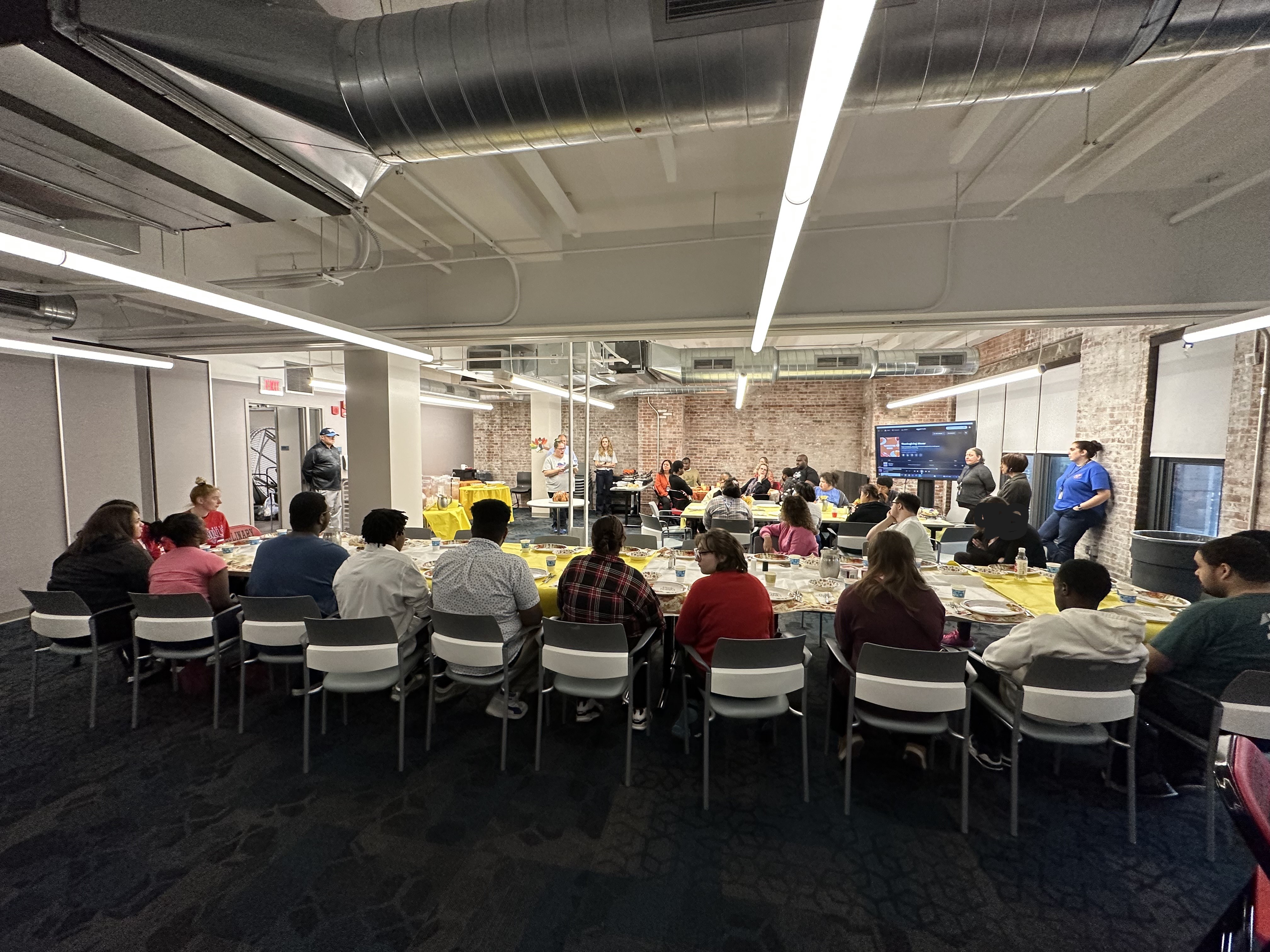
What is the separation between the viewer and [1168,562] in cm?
437

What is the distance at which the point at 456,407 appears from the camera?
1311 centimetres

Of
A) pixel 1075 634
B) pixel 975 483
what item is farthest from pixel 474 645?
pixel 975 483

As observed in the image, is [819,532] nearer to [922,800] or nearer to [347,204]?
[922,800]

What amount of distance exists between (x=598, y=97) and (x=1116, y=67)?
158cm

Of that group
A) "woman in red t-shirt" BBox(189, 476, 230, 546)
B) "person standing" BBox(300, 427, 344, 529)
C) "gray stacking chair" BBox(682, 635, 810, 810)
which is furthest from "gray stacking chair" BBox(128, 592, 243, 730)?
"person standing" BBox(300, 427, 344, 529)

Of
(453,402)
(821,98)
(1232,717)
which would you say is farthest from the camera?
(453,402)

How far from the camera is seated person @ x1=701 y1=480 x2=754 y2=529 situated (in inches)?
221

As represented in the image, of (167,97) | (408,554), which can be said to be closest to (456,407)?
(408,554)

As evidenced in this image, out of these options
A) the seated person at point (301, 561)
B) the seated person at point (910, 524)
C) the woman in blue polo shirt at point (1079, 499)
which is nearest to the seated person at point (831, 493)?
the woman in blue polo shirt at point (1079, 499)

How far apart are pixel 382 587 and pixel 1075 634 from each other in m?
3.50

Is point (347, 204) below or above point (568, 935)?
above

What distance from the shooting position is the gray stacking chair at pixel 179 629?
282 cm

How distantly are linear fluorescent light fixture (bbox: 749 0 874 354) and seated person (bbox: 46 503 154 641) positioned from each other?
14.5ft

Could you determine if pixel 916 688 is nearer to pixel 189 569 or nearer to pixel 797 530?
pixel 797 530
